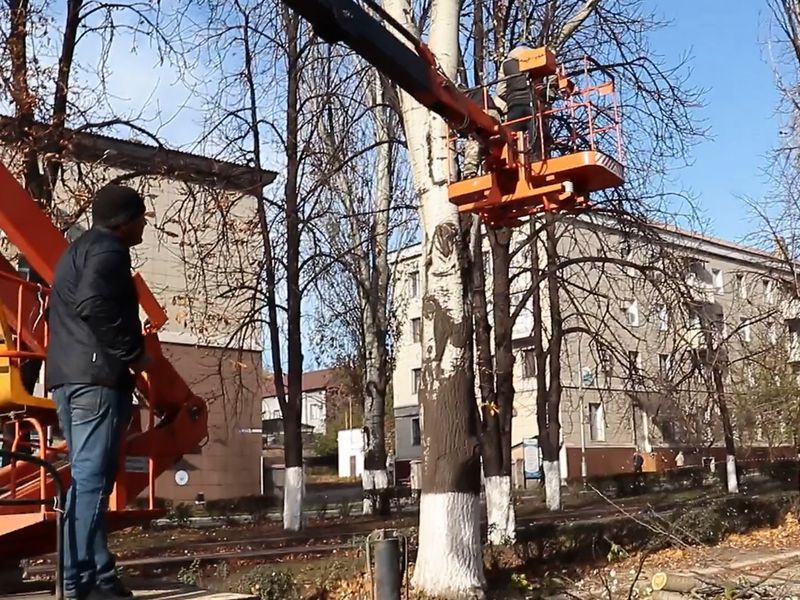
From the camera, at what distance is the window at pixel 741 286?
89.0 feet

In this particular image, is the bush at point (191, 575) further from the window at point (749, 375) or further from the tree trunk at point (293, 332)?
the window at point (749, 375)

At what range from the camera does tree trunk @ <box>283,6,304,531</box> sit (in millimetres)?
21438

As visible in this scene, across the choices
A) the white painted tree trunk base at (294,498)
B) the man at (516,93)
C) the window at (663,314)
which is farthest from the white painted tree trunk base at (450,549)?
the white painted tree trunk base at (294,498)

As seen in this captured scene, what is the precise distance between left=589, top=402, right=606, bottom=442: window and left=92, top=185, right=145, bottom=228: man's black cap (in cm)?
4823

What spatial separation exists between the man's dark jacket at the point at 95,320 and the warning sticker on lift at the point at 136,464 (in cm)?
208

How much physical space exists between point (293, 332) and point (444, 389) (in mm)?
12064

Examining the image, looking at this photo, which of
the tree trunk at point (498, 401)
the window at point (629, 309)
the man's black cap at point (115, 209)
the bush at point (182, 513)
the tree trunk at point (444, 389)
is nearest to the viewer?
the man's black cap at point (115, 209)

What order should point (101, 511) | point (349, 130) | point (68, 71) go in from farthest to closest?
point (349, 130) < point (68, 71) < point (101, 511)

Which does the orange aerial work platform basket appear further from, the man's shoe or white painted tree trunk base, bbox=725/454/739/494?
white painted tree trunk base, bbox=725/454/739/494

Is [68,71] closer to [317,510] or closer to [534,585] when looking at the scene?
[534,585]

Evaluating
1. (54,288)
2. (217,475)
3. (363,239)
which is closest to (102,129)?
(54,288)

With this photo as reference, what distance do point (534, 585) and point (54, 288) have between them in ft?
27.4

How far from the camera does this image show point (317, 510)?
109ft

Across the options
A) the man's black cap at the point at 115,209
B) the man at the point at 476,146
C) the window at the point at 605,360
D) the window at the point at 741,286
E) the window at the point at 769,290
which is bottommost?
the man's black cap at the point at 115,209
